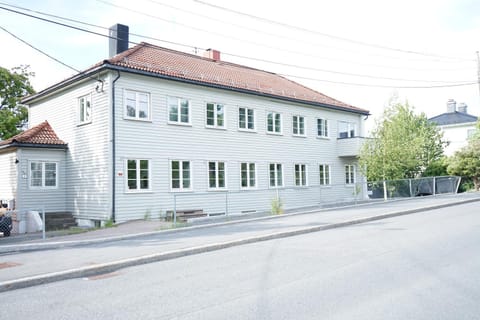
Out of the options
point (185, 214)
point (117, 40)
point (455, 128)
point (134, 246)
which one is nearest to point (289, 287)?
point (134, 246)

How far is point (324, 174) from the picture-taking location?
94.1 feet

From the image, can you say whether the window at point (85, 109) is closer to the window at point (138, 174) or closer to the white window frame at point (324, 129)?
the window at point (138, 174)

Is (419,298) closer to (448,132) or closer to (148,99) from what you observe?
(148,99)

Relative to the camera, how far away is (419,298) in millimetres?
5832

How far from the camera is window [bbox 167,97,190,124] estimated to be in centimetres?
2073

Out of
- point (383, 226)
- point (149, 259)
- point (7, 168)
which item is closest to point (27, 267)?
point (149, 259)

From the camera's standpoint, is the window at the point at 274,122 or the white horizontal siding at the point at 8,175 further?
the window at the point at 274,122

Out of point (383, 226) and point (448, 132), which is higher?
point (448, 132)

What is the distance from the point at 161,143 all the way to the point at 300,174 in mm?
10185

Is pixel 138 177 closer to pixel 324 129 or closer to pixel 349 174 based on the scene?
pixel 324 129

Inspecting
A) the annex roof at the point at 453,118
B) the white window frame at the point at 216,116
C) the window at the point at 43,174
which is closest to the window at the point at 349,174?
the white window frame at the point at 216,116

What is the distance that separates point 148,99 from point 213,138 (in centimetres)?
400

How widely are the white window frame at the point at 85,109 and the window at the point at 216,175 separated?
240 inches

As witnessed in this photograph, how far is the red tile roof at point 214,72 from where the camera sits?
67.3 feet
